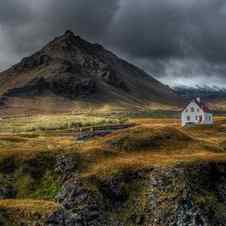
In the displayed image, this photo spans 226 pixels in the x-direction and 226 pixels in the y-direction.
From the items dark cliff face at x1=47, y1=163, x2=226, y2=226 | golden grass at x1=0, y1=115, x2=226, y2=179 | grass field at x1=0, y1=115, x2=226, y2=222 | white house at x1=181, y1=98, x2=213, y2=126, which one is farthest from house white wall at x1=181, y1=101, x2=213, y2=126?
dark cliff face at x1=47, y1=163, x2=226, y2=226

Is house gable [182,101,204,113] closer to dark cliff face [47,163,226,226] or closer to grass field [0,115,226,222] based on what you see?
grass field [0,115,226,222]

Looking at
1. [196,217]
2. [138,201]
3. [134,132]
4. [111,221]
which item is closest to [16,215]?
[111,221]

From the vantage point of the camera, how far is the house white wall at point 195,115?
154m

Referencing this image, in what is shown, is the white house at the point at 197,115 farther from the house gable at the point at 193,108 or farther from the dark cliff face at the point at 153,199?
the dark cliff face at the point at 153,199

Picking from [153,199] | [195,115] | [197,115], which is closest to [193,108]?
[195,115]

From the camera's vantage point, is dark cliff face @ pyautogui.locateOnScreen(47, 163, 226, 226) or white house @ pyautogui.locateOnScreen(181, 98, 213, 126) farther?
white house @ pyautogui.locateOnScreen(181, 98, 213, 126)

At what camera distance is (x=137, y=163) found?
57.6 metres

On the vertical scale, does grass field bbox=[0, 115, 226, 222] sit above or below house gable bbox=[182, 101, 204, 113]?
below

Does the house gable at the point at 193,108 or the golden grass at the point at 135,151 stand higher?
the house gable at the point at 193,108

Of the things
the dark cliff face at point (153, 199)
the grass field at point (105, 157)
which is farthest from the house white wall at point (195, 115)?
the dark cliff face at point (153, 199)

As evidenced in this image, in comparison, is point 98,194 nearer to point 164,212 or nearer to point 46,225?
point 164,212

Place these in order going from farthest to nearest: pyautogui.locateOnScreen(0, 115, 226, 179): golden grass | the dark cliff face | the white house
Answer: the white house < pyautogui.locateOnScreen(0, 115, 226, 179): golden grass < the dark cliff face

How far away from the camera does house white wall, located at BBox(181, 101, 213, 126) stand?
506 ft

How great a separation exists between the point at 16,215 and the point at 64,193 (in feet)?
54.5
